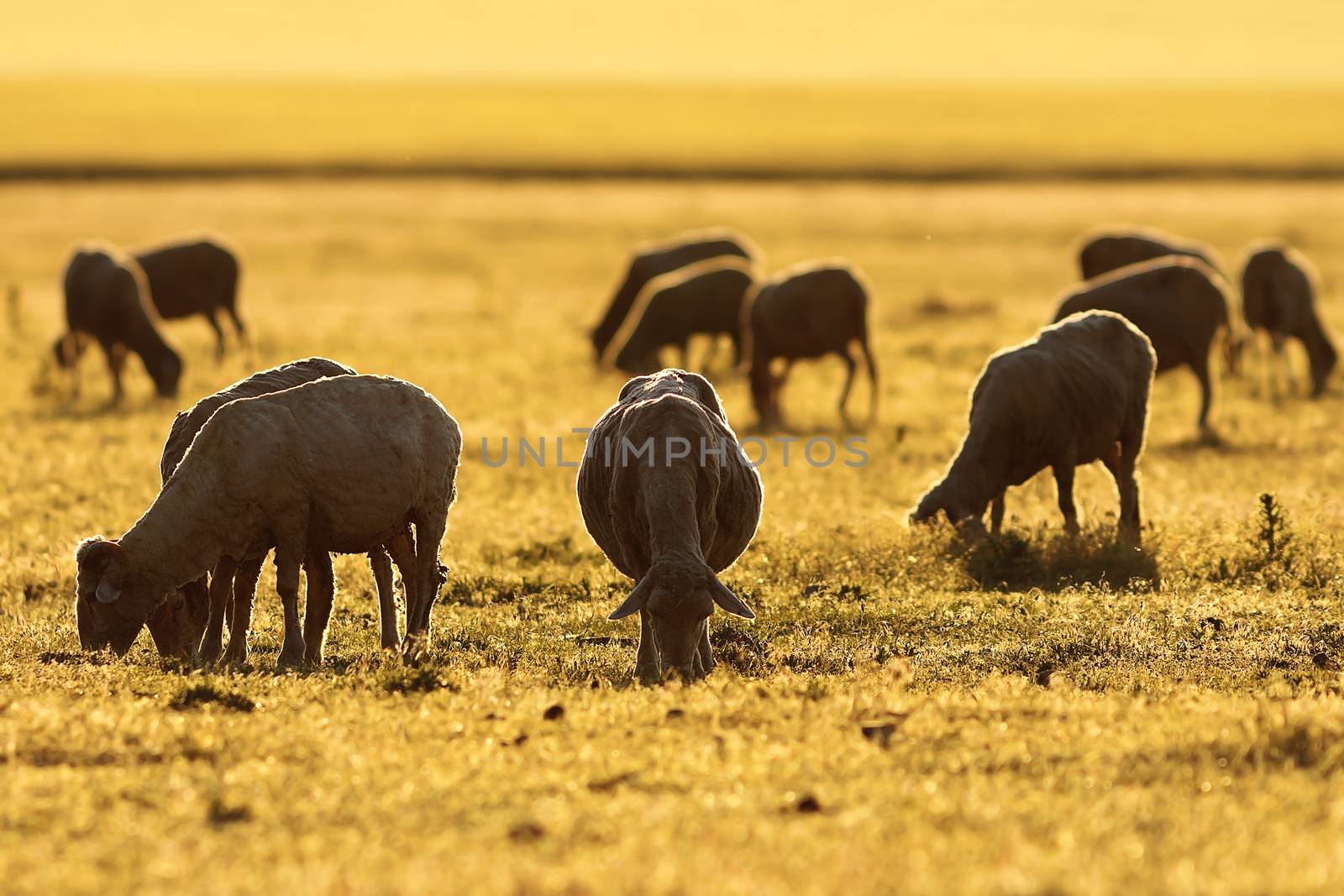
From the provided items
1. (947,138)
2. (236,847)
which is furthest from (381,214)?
(236,847)

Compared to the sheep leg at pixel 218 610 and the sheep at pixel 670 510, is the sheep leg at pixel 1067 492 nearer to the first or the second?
the sheep at pixel 670 510

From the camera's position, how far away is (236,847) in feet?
21.3

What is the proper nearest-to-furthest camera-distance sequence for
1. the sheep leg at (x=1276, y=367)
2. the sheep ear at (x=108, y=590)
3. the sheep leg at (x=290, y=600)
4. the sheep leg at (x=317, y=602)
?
the sheep ear at (x=108, y=590) → the sheep leg at (x=290, y=600) → the sheep leg at (x=317, y=602) → the sheep leg at (x=1276, y=367)

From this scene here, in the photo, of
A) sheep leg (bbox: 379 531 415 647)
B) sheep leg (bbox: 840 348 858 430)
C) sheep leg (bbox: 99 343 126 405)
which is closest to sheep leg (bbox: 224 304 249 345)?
sheep leg (bbox: 99 343 126 405)

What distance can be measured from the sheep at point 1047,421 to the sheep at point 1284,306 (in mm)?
12404

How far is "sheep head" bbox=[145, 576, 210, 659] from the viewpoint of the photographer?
11000 millimetres

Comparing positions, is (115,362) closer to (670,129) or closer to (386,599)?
(386,599)

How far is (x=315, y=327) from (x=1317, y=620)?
25.1m

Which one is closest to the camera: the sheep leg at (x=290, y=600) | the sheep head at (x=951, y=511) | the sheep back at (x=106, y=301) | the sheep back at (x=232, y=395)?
the sheep leg at (x=290, y=600)

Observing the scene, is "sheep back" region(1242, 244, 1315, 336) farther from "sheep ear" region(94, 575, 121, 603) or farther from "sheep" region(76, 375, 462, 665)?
"sheep ear" region(94, 575, 121, 603)

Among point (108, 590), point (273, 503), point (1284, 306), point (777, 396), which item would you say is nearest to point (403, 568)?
point (273, 503)

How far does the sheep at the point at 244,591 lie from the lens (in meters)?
10.9

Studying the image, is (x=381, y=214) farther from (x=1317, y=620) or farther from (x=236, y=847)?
(x=236, y=847)

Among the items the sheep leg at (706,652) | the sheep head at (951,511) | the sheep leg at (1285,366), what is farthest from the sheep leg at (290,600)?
the sheep leg at (1285,366)
